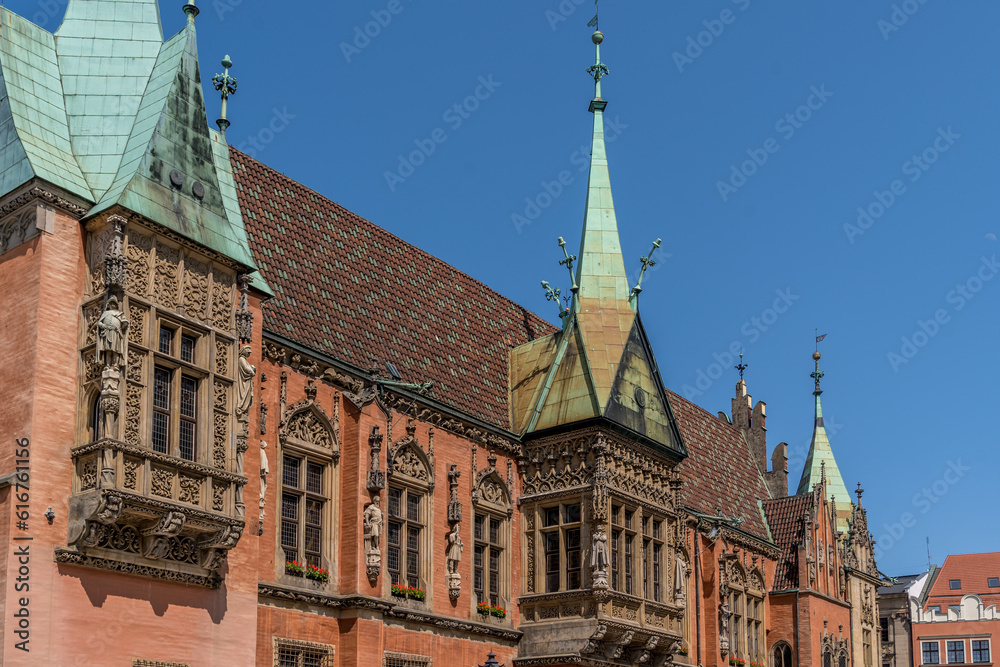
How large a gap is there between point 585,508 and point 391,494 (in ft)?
16.5

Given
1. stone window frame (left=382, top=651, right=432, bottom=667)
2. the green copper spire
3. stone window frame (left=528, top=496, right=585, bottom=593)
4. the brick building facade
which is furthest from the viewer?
the green copper spire

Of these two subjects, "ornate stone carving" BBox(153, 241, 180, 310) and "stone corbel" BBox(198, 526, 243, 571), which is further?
"ornate stone carving" BBox(153, 241, 180, 310)

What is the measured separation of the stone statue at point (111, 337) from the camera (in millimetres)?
19016

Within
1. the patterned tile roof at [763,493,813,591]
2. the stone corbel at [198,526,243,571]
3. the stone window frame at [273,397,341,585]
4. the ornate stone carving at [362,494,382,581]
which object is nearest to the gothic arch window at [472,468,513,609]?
the ornate stone carving at [362,494,382,581]

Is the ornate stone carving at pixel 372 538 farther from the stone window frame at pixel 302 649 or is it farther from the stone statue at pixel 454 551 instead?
the stone statue at pixel 454 551

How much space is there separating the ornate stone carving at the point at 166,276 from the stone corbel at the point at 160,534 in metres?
3.49

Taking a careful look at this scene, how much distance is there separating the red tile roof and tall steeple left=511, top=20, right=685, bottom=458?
47676mm

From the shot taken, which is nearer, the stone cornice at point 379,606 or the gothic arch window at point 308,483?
the stone cornice at point 379,606

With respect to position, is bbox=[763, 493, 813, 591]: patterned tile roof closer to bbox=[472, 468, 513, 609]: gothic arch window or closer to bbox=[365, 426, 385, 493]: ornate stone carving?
bbox=[472, 468, 513, 609]: gothic arch window

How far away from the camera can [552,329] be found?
120 feet

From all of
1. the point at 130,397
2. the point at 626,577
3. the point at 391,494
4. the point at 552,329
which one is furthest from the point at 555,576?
the point at 130,397

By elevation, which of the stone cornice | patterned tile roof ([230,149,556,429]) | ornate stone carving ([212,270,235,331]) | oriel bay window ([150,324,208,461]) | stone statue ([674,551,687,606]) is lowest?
the stone cornice

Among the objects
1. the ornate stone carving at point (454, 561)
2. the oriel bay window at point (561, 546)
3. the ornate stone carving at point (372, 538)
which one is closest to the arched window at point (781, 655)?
the oriel bay window at point (561, 546)

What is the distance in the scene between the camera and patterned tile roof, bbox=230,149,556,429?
1029 inches
